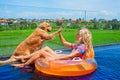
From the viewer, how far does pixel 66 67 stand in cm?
632

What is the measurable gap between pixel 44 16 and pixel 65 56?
5568 mm

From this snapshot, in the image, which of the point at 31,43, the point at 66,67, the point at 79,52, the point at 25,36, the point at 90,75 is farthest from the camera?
the point at 25,36

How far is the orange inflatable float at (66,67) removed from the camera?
6.29 meters

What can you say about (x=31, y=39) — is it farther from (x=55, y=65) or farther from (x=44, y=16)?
(x=44, y=16)

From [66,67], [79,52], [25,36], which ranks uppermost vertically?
[79,52]

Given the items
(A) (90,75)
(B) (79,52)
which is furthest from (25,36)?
(A) (90,75)

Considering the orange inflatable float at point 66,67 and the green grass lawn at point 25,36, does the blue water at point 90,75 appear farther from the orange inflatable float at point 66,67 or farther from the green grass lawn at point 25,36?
the green grass lawn at point 25,36

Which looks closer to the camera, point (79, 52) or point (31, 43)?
point (79, 52)

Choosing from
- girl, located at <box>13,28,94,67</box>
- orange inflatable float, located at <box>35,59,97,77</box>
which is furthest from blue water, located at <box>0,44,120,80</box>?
girl, located at <box>13,28,94,67</box>

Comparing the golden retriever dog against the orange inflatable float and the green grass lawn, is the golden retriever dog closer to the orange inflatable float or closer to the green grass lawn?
the orange inflatable float

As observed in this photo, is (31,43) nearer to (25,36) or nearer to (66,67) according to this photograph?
(66,67)

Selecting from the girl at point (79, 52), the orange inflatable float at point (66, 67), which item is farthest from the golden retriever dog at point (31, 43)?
the orange inflatable float at point (66, 67)

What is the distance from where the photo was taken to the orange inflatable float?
6285 millimetres

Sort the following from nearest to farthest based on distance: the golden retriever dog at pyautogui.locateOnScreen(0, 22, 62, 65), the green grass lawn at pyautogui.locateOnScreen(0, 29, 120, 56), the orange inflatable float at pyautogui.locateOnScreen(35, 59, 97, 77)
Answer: the orange inflatable float at pyautogui.locateOnScreen(35, 59, 97, 77) → the golden retriever dog at pyautogui.locateOnScreen(0, 22, 62, 65) → the green grass lawn at pyautogui.locateOnScreen(0, 29, 120, 56)
